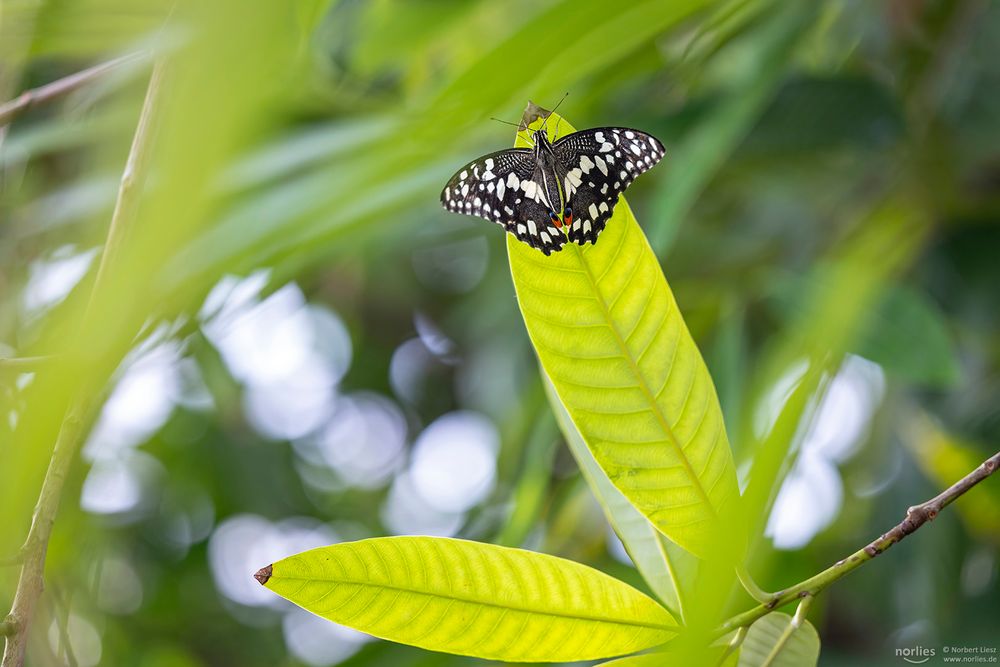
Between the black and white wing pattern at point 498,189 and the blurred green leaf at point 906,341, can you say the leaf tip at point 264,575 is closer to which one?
the black and white wing pattern at point 498,189

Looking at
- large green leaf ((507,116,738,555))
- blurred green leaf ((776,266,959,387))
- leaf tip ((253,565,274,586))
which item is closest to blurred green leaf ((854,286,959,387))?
blurred green leaf ((776,266,959,387))

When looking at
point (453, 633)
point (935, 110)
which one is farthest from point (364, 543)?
point (935, 110)

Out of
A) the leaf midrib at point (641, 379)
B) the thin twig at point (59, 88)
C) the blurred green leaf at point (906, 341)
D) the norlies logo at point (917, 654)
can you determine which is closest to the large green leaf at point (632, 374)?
the leaf midrib at point (641, 379)

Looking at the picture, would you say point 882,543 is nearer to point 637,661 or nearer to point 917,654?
point 637,661

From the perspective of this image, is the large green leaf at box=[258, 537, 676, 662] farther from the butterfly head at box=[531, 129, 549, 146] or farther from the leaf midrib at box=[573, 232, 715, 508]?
the butterfly head at box=[531, 129, 549, 146]

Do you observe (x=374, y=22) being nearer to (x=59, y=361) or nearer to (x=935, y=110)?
(x=935, y=110)

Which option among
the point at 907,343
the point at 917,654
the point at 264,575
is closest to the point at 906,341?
the point at 907,343
